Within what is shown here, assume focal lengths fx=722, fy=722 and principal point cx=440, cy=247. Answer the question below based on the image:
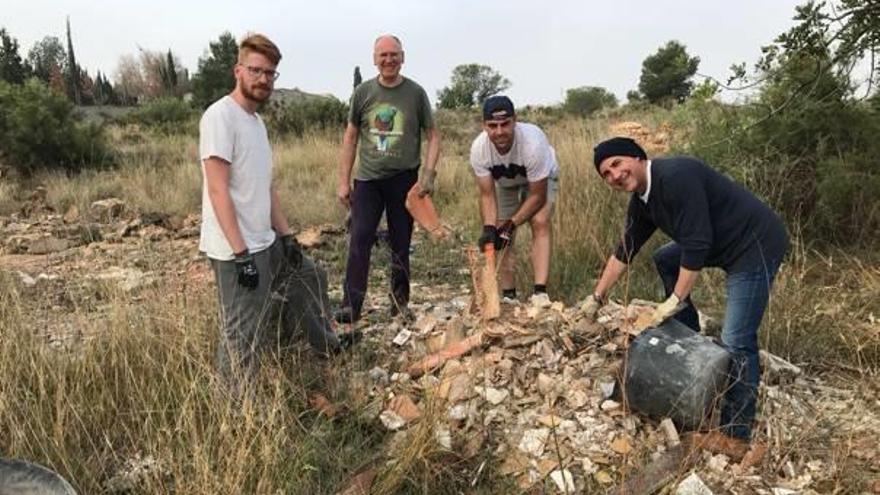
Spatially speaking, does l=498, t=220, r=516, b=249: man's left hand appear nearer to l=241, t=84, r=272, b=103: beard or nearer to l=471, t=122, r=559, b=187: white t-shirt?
l=471, t=122, r=559, b=187: white t-shirt

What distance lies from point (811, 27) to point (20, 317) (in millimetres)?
5295

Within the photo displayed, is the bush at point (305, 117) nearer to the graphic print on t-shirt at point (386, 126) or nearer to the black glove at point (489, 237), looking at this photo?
the graphic print on t-shirt at point (386, 126)

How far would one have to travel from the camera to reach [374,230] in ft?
→ 15.5

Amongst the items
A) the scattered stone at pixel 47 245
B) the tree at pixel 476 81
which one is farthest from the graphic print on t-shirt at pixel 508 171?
the tree at pixel 476 81

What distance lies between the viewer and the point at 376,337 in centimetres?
441

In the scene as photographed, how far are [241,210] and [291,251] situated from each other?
46 centimetres

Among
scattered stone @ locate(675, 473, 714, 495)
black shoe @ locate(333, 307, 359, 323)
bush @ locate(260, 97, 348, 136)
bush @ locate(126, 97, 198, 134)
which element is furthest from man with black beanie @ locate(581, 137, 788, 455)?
bush @ locate(126, 97, 198, 134)

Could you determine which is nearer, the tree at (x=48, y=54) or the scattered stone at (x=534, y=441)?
the scattered stone at (x=534, y=441)

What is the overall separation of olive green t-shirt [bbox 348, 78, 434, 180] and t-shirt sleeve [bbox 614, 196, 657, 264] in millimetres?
1652

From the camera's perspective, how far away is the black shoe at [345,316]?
4.60 meters

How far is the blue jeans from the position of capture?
10.6 feet

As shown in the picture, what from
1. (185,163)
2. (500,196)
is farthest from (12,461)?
(185,163)

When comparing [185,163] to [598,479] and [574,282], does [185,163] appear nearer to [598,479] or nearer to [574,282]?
[574,282]

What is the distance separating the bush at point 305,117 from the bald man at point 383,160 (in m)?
11.8
